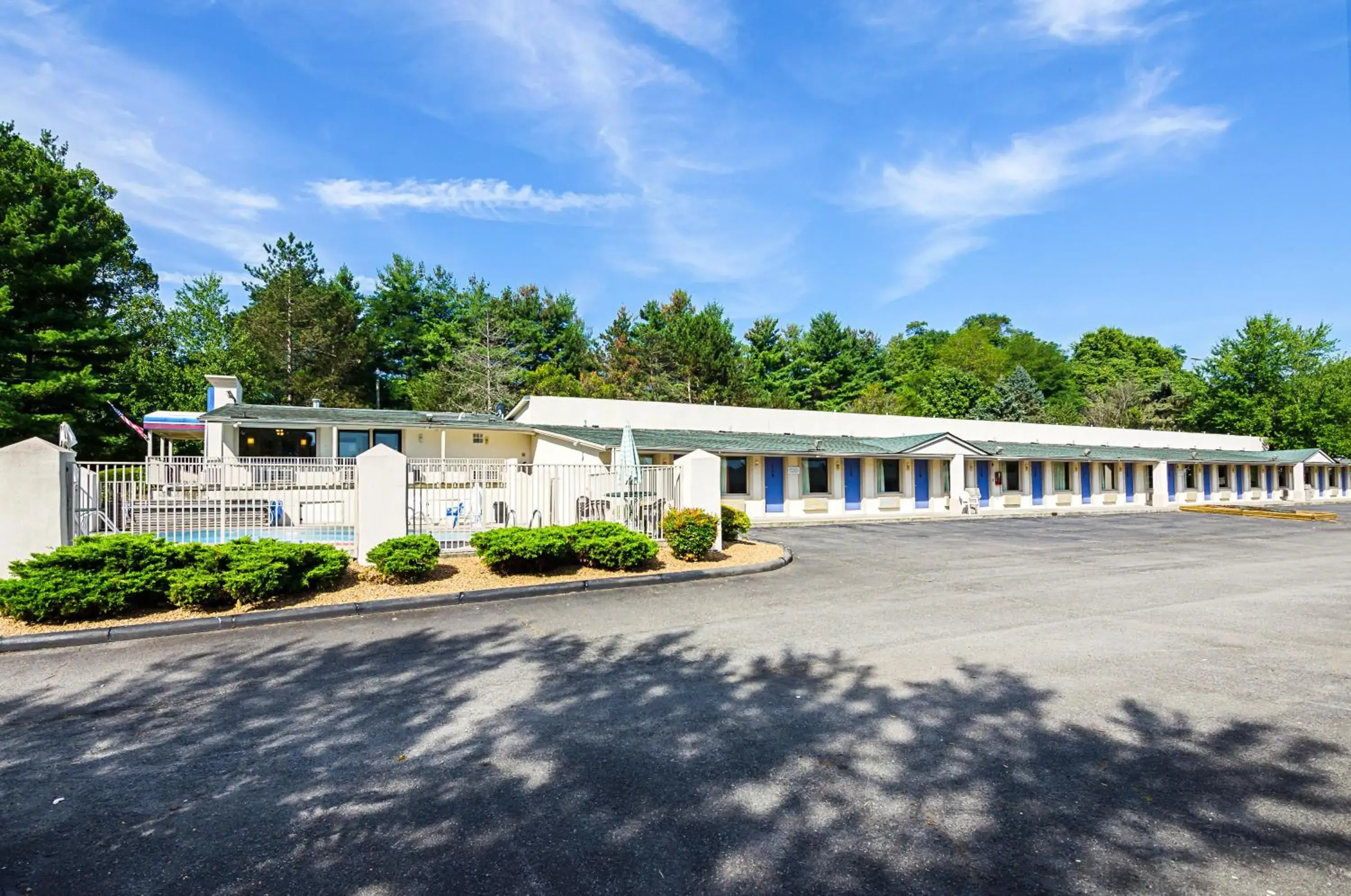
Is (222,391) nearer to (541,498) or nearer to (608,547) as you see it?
(541,498)

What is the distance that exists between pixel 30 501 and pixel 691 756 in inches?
381

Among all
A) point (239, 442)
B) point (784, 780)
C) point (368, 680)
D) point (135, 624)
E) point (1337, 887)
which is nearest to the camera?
point (1337, 887)

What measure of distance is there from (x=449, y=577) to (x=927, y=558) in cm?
925

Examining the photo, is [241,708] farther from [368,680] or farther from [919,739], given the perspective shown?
[919,739]

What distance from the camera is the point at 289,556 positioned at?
8297 millimetres

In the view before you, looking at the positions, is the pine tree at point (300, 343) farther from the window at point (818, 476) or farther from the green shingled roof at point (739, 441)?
the window at point (818, 476)

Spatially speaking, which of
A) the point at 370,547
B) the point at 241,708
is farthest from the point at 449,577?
the point at 241,708

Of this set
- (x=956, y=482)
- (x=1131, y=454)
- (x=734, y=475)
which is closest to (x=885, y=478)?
(x=956, y=482)

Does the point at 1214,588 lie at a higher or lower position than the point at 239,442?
lower

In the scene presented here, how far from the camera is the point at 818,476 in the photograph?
2461 cm

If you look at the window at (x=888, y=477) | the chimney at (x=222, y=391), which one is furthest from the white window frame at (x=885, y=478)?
the chimney at (x=222, y=391)

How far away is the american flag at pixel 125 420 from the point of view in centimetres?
2290

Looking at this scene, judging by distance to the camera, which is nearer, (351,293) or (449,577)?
(449,577)

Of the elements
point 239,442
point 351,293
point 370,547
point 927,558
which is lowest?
point 927,558
